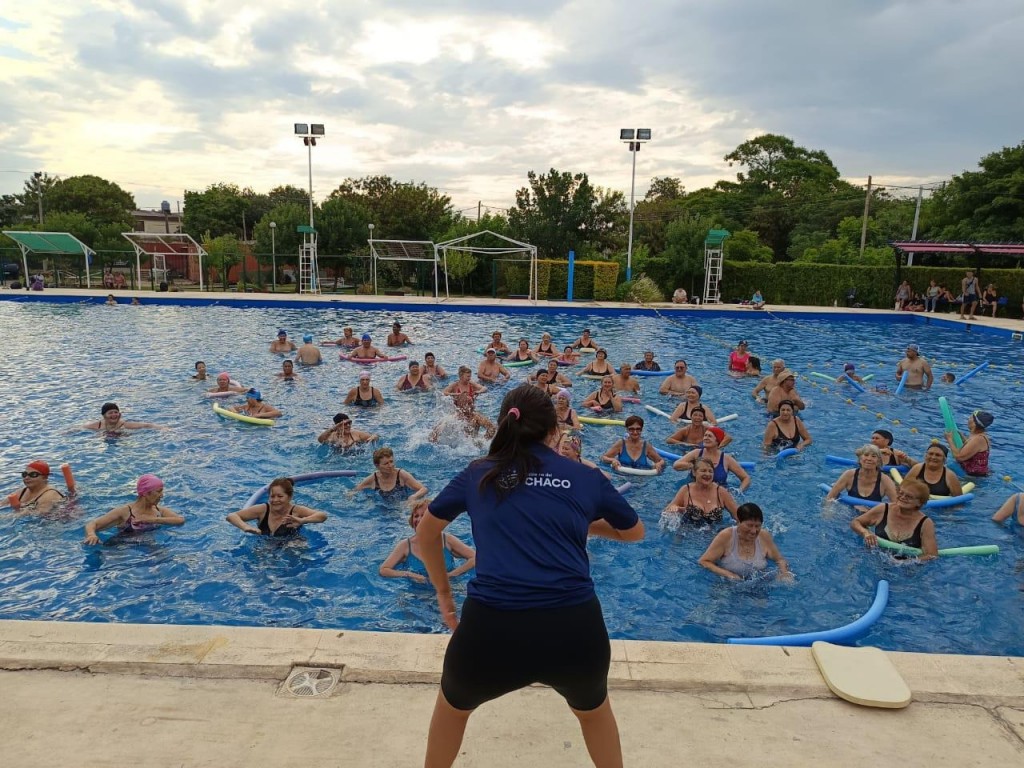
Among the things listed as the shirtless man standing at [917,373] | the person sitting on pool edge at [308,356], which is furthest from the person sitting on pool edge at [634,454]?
the person sitting on pool edge at [308,356]

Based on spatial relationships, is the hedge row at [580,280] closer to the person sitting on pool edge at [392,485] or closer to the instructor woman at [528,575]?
the person sitting on pool edge at [392,485]

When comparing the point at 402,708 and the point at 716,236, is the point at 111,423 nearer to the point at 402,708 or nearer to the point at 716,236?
the point at 402,708

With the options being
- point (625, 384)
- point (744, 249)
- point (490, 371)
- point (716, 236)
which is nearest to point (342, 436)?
point (490, 371)

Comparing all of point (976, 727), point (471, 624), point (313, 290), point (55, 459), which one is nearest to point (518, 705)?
point (471, 624)

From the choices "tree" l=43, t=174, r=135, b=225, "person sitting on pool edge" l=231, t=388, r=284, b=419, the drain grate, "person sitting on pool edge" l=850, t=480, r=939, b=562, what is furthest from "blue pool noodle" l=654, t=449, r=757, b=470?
"tree" l=43, t=174, r=135, b=225

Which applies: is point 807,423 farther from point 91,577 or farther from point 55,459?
point 55,459

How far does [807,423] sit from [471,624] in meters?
10.8

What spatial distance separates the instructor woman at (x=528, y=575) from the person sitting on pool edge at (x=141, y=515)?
5499 millimetres

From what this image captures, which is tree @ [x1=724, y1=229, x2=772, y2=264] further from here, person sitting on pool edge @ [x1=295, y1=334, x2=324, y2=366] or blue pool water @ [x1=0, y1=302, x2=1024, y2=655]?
person sitting on pool edge @ [x1=295, y1=334, x2=324, y2=366]

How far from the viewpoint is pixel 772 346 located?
2120 centimetres

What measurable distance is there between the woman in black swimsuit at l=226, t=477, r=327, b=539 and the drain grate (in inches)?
133

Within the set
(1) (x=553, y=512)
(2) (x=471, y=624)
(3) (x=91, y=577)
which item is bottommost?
(3) (x=91, y=577)

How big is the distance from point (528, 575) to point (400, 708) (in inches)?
59.4

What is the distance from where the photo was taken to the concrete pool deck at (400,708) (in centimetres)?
304
